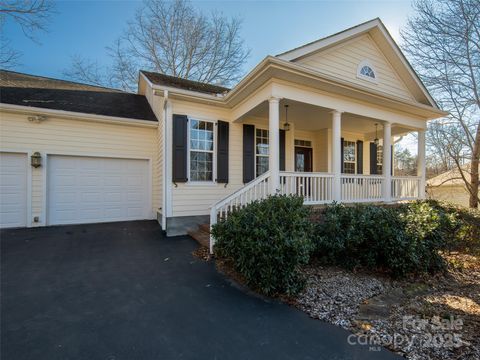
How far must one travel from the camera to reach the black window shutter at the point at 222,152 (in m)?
6.81

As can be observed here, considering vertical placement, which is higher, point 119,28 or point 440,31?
point 119,28

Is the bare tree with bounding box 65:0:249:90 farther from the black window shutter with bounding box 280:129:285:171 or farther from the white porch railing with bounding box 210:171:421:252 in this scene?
the white porch railing with bounding box 210:171:421:252

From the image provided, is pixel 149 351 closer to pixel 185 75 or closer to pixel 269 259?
pixel 269 259

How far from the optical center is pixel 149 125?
7859mm

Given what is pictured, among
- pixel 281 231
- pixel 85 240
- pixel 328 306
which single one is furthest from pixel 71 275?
pixel 328 306

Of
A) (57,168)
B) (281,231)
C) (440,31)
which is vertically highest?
(440,31)

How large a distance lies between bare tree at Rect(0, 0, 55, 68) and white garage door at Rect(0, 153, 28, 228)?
3516 mm

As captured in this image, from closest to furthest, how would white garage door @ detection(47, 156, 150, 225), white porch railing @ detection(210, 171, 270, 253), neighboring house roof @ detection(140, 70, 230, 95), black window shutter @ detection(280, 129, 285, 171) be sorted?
white porch railing @ detection(210, 171, 270, 253) < neighboring house roof @ detection(140, 70, 230, 95) < white garage door @ detection(47, 156, 150, 225) < black window shutter @ detection(280, 129, 285, 171)

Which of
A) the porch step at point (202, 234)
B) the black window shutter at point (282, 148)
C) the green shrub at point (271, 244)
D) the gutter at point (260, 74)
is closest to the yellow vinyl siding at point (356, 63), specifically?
the gutter at point (260, 74)

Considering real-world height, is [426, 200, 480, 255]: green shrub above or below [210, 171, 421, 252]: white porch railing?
below

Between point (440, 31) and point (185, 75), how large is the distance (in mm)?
12569

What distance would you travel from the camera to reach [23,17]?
710 centimetres

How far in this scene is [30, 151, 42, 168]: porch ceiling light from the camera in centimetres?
649

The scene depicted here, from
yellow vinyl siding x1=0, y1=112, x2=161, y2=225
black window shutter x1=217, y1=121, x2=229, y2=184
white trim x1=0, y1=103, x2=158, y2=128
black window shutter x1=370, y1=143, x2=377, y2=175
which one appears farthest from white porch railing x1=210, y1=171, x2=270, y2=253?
black window shutter x1=370, y1=143, x2=377, y2=175
